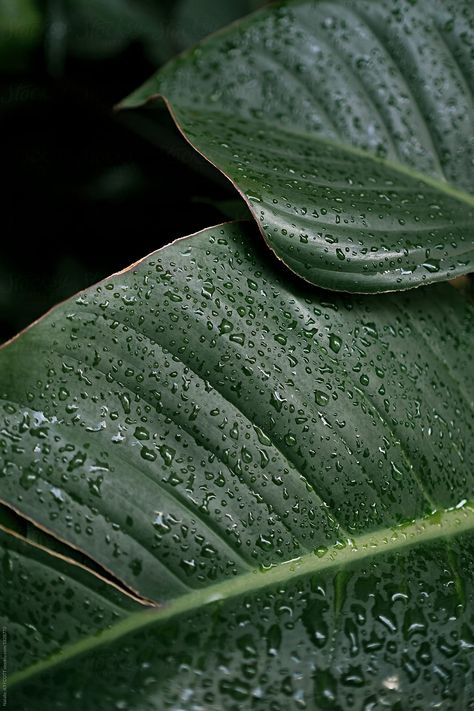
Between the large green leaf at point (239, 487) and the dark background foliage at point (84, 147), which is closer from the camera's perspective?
the large green leaf at point (239, 487)

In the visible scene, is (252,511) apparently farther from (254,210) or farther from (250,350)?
(254,210)

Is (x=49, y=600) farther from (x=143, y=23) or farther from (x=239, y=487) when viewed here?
(x=143, y=23)

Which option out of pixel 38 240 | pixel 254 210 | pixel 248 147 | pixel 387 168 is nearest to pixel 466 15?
pixel 387 168

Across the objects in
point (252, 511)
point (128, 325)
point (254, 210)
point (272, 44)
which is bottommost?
point (252, 511)

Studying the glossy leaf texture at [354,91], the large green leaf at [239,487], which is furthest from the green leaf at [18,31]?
the large green leaf at [239,487]

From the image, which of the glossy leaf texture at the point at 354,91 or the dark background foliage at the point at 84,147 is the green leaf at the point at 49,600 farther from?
the dark background foliage at the point at 84,147

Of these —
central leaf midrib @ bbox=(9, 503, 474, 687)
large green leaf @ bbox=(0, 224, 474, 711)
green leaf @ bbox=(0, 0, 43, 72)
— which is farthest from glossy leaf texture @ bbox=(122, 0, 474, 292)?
green leaf @ bbox=(0, 0, 43, 72)
